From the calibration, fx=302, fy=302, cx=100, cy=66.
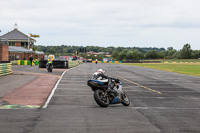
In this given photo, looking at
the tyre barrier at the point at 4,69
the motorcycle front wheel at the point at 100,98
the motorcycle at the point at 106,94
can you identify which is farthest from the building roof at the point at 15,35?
the motorcycle front wheel at the point at 100,98

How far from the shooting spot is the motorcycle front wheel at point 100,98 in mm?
10438

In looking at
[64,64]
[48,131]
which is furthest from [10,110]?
[64,64]

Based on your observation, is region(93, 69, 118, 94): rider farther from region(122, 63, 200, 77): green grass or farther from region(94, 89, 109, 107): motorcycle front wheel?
region(122, 63, 200, 77): green grass

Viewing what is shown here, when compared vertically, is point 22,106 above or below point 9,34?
below

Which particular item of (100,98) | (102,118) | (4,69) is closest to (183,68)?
(4,69)

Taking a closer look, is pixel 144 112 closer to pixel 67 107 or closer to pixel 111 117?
pixel 111 117

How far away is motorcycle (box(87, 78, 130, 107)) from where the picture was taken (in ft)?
34.6

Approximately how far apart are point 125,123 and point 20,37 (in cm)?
10099

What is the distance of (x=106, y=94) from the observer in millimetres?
10711

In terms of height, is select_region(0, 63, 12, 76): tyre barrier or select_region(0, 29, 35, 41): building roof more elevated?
select_region(0, 29, 35, 41): building roof

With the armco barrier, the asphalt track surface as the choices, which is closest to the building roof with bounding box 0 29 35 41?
the armco barrier

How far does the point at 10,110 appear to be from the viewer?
999 centimetres

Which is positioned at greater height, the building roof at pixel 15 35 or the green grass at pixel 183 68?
the building roof at pixel 15 35

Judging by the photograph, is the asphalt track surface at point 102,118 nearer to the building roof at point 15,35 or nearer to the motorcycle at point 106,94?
the motorcycle at point 106,94
